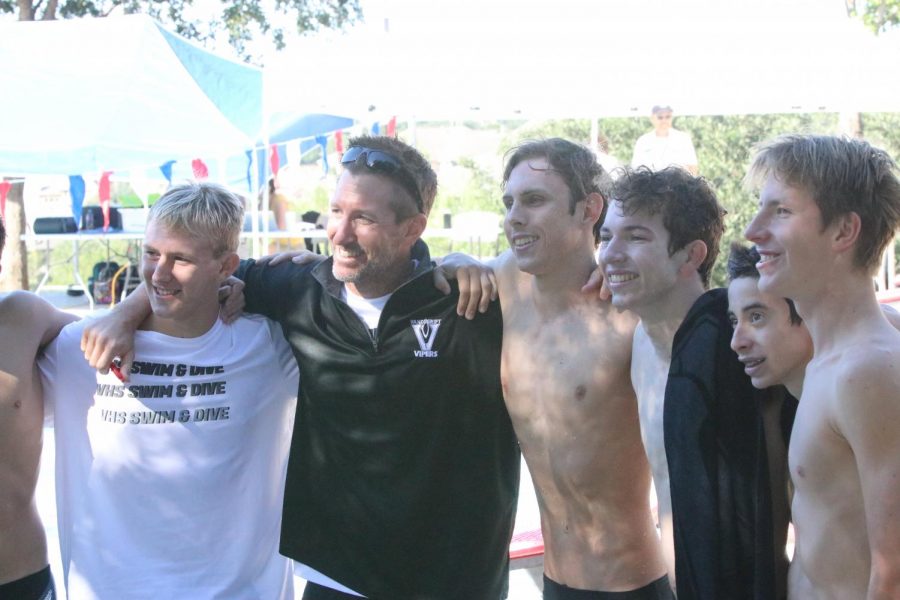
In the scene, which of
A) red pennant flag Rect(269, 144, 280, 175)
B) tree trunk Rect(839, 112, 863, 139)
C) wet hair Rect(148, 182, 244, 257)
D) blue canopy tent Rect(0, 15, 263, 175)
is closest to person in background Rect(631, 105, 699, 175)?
tree trunk Rect(839, 112, 863, 139)

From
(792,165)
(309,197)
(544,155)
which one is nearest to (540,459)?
(544,155)

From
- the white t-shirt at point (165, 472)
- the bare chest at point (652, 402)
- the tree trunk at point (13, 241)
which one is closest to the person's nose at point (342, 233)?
the white t-shirt at point (165, 472)

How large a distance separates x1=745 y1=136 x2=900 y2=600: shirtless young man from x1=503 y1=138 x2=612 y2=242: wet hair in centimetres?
98

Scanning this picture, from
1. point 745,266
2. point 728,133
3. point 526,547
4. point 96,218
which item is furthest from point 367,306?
point 728,133

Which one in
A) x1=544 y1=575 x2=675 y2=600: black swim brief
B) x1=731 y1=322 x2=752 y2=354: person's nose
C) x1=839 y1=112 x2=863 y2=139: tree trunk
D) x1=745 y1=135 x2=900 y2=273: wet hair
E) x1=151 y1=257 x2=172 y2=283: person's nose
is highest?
x1=839 y1=112 x2=863 y2=139: tree trunk

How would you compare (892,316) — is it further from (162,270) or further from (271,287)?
(162,270)

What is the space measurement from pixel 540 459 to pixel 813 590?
1.08 m

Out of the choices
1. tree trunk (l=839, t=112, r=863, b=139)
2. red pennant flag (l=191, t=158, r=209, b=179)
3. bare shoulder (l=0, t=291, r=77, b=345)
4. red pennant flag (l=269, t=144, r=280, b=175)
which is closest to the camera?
bare shoulder (l=0, t=291, r=77, b=345)

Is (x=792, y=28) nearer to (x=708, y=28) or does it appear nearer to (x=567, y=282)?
(x=708, y=28)

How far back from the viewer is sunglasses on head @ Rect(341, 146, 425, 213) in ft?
10.6

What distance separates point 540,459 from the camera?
3092 mm

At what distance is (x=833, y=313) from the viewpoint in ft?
6.86

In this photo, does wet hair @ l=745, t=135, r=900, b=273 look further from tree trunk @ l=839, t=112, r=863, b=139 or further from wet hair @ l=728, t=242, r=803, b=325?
tree trunk @ l=839, t=112, r=863, b=139

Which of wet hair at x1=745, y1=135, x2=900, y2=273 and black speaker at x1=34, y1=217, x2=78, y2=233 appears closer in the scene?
wet hair at x1=745, y1=135, x2=900, y2=273
